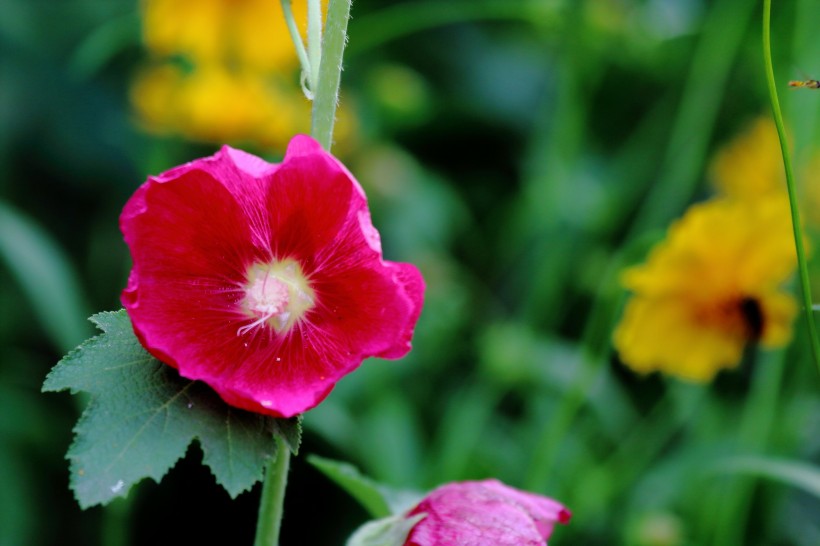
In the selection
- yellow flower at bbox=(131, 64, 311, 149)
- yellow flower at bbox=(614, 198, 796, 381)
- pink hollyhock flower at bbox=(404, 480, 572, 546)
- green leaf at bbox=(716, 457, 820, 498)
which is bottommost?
pink hollyhock flower at bbox=(404, 480, 572, 546)

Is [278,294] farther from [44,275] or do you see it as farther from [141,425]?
[44,275]

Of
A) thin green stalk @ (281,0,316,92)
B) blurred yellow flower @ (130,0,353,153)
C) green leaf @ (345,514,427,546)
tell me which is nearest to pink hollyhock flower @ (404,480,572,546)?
green leaf @ (345,514,427,546)

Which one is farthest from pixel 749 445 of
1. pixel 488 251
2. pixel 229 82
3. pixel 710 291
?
pixel 229 82

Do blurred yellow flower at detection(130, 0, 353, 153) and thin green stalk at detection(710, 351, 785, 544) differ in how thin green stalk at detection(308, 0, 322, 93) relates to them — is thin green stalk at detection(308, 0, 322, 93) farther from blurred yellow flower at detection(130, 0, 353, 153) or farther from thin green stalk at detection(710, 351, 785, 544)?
blurred yellow flower at detection(130, 0, 353, 153)

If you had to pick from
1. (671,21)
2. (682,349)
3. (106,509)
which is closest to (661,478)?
(682,349)

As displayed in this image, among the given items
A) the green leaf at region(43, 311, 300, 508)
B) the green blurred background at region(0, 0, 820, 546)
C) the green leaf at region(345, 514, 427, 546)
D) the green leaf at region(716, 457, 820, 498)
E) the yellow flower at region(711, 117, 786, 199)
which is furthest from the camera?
the yellow flower at region(711, 117, 786, 199)

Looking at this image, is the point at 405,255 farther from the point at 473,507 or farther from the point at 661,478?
the point at 473,507
